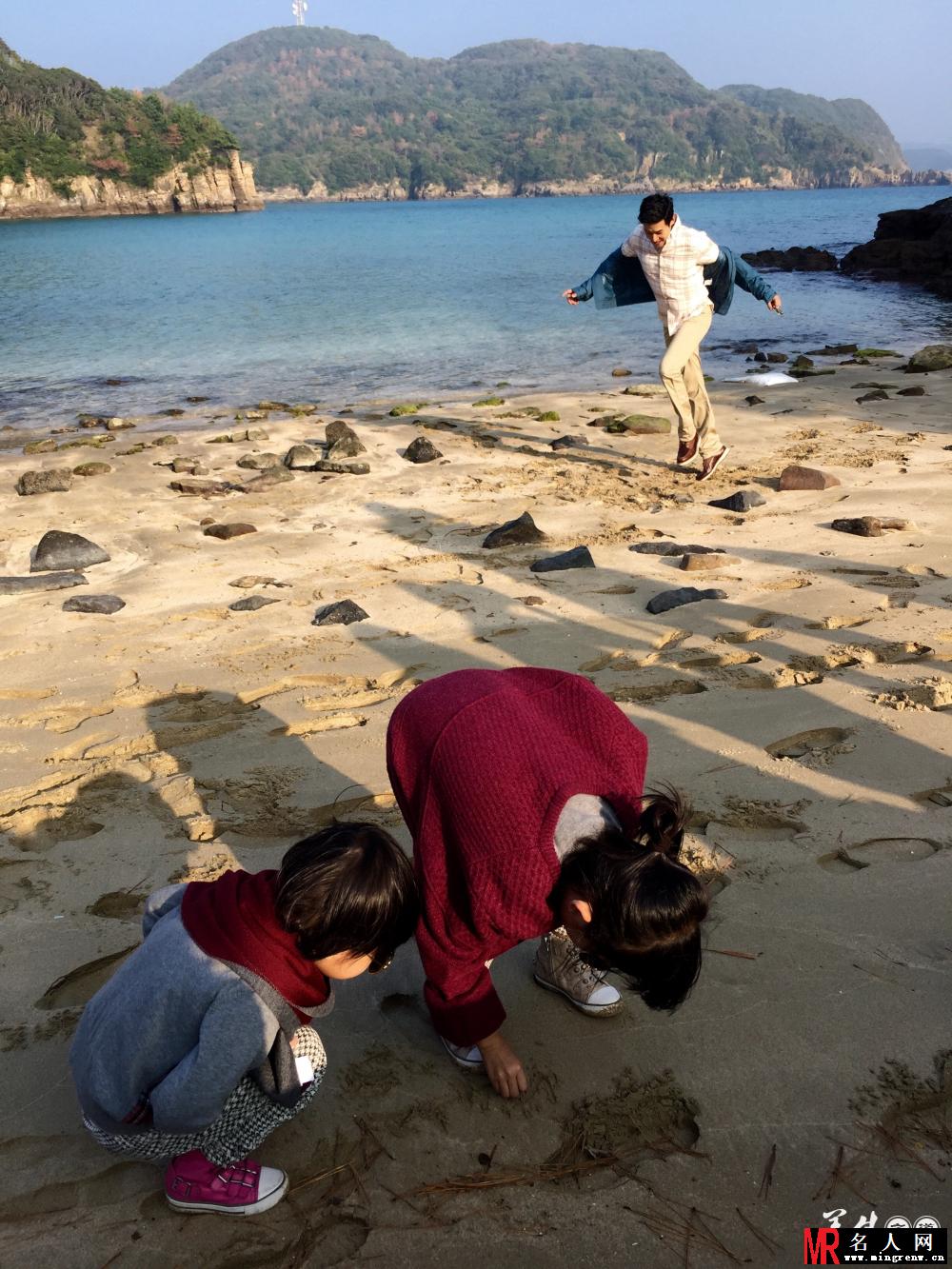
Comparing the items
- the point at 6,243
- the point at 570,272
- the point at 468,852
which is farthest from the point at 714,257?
the point at 6,243

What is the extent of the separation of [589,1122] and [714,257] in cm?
613

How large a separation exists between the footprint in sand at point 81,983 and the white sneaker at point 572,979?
99 centimetres

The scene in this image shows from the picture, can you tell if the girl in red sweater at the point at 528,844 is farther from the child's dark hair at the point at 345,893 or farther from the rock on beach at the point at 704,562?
the rock on beach at the point at 704,562

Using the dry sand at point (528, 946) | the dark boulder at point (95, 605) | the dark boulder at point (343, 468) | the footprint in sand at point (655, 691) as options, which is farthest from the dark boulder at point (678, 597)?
the dark boulder at point (343, 468)

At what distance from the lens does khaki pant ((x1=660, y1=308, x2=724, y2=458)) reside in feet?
22.3

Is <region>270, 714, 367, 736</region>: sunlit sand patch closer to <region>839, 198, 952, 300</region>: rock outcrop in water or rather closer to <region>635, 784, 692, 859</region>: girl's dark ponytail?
<region>635, 784, 692, 859</region>: girl's dark ponytail

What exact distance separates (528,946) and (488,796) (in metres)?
0.86

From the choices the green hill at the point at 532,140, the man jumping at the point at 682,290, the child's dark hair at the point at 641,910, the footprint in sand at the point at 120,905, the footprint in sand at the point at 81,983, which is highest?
the green hill at the point at 532,140

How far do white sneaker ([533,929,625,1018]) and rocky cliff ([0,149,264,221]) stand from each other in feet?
260

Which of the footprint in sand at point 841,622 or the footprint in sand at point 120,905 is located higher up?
the footprint in sand at point 841,622

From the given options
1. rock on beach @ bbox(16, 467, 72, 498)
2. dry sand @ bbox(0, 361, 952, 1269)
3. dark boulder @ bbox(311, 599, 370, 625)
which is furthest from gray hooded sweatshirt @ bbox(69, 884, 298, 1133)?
rock on beach @ bbox(16, 467, 72, 498)

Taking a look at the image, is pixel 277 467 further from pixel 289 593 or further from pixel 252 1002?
pixel 252 1002

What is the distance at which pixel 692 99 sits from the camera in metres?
179

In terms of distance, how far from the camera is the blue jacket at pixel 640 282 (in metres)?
6.80
